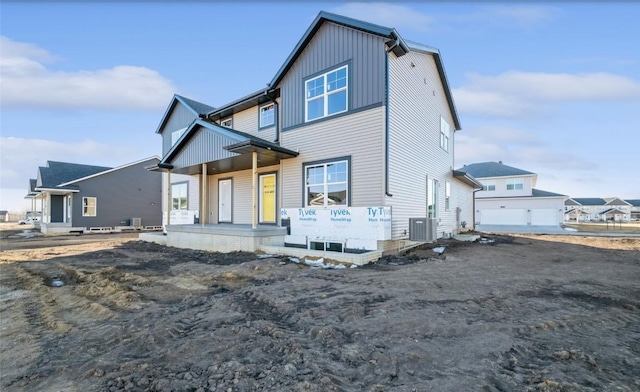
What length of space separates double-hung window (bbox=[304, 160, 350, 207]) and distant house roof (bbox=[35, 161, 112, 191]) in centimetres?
2505

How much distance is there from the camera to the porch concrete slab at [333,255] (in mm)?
8906

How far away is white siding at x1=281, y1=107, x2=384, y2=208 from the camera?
9983 millimetres

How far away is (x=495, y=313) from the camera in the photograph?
15.1 ft

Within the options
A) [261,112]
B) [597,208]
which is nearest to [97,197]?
[261,112]

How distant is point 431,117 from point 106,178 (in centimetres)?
2846

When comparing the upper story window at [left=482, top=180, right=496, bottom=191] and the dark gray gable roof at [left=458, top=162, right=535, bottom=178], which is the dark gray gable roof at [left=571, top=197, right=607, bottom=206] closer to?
the dark gray gable roof at [left=458, top=162, right=535, bottom=178]

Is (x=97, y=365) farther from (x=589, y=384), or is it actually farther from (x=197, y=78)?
(x=197, y=78)

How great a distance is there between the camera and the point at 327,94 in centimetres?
1139

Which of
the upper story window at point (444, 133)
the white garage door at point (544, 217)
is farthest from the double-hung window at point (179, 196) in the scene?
the white garage door at point (544, 217)

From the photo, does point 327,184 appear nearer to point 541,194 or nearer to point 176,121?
point 176,121

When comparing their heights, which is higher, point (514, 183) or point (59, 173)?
point (59, 173)

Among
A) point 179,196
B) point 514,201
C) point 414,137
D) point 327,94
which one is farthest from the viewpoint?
point 514,201

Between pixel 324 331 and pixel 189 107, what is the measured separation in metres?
17.1

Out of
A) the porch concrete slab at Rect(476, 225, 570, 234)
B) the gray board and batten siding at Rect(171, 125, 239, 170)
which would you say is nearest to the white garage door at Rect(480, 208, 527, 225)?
the porch concrete slab at Rect(476, 225, 570, 234)
